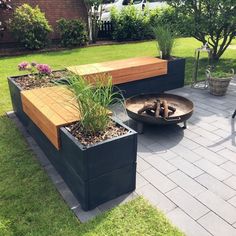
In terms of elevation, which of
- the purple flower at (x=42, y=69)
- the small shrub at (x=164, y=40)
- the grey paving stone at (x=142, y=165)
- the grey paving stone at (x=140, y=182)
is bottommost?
the grey paving stone at (x=140, y=182)

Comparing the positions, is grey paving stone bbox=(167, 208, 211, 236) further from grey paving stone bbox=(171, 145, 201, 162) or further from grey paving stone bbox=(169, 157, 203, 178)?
grey paving stone bbox=(171, 145, 201, 162)

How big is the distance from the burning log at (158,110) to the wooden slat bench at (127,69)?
1.21 m

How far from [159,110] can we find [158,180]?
4.31ft

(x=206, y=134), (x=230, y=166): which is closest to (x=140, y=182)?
(x=230, y=166)

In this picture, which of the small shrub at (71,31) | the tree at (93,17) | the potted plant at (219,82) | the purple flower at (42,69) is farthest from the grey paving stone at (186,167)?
A: the tree at (93,17)

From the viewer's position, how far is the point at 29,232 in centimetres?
253

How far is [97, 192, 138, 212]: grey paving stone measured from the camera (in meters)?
2.82

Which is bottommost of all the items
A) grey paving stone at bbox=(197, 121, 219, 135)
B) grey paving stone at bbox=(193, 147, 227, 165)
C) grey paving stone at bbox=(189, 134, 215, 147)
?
grey paving stone at bbox=(193, 147, 227, 165)

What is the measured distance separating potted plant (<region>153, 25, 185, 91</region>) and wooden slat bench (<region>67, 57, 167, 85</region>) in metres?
0.25

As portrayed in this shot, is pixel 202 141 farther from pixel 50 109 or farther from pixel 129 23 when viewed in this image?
pixel 129 23

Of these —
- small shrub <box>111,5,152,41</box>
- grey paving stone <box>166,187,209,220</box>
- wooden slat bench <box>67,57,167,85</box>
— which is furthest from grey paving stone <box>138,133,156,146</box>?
small shrub <box>111,5,152,41</box>

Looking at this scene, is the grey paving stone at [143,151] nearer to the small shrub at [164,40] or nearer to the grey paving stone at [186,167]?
the grey paving stone at [186,167]

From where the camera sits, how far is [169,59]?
6195mm

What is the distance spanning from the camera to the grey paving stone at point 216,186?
3.00 m
